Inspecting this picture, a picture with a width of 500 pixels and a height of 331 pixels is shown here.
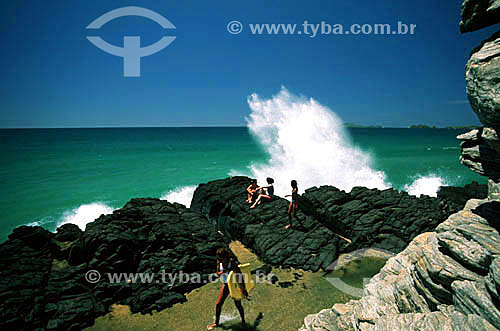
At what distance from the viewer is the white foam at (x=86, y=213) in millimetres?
20772

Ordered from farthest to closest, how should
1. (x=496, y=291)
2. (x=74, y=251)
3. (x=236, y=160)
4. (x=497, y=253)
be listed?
(x=236, y=160) < (x=74, y=251) < (x=497, y=253) < (x=496, y=291)

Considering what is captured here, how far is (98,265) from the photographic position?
8273 mm

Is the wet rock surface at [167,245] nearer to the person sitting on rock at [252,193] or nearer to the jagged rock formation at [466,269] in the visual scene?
the jagged rock formation at [466,269]

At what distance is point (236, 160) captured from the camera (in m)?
54.1

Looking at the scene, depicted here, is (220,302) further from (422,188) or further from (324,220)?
(422,188)

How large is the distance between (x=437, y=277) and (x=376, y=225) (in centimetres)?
784

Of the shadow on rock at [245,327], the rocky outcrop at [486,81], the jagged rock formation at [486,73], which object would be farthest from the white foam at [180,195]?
the rocky outcrop at [486,81]

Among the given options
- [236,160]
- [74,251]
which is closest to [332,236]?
[74,251]

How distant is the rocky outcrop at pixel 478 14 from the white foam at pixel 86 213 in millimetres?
24045

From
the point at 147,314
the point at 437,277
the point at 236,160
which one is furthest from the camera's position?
the point at 236,160

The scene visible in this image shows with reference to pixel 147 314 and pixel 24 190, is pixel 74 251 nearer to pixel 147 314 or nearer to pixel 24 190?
pixel 147 314

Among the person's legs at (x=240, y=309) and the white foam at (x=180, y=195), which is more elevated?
the white foam at (x=180, y=195)

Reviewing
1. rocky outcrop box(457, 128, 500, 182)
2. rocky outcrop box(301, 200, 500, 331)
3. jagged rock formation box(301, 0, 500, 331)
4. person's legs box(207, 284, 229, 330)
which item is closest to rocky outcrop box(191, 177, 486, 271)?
person's legs box(207, 284, 229, 330)

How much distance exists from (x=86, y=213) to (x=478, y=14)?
28103 millimetres
